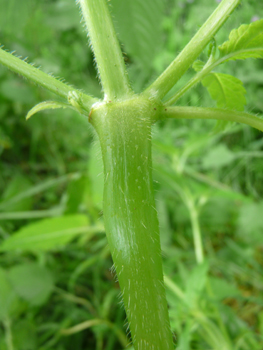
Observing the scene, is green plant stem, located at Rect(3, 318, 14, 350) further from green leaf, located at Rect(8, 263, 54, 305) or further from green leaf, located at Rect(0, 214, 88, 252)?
green leaf, located at Rect(0, 214, 88, 252)

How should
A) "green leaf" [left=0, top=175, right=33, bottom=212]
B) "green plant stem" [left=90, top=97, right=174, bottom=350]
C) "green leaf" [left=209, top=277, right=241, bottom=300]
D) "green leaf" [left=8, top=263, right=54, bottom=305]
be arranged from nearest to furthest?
1. "green plant stem" [left=90, top=97, right=174, bottom=350]
2. "green leaf" [left=209, top=277, right=241, bottom=300]
3. "green leaf" [left=8, top=263, right=54, bottom=305]
4. "green leaf" [left=0, top=175, right=33, bottom=212]

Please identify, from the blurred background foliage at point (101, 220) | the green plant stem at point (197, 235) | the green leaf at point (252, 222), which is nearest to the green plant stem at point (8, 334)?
the blurred background foliage at point (101, 220)

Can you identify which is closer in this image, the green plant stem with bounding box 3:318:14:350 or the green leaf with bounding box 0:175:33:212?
the green plant stem with bounding box 3:318:14:350

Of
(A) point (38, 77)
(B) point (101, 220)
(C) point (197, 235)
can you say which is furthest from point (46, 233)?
(A) point (38, 77)

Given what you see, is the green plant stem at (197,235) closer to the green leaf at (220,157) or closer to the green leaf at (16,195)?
the green leaf at (220,157)

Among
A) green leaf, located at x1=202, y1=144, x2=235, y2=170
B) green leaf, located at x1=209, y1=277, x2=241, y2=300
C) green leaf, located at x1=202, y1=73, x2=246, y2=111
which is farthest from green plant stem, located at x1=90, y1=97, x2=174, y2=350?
green leaf, located at x1=202, y1=144, x2=235, y2=170

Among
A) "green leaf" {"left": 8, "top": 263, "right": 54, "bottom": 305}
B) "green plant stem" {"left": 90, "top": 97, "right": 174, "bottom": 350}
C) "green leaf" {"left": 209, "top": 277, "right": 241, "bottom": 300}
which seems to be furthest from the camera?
"green leaf" {"left": 8, "top": 263, "right": 54, "bottom": 305}

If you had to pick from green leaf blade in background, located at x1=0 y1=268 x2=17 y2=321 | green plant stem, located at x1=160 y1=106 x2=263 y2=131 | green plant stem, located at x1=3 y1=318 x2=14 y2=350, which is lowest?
green plant stem, located at x1=3 y1=318 x2=14 y2=350
